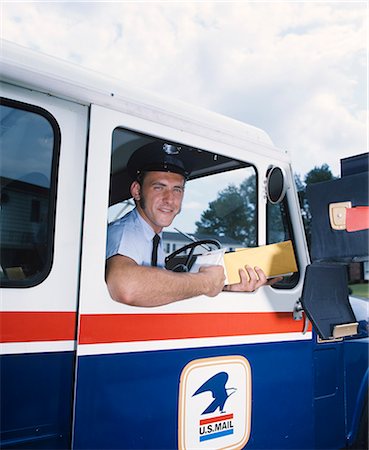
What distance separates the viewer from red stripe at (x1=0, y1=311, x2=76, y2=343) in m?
1.44

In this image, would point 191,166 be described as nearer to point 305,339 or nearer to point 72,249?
point 72,249

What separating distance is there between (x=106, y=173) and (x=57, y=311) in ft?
1.86

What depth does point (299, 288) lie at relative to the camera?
2.32 metres

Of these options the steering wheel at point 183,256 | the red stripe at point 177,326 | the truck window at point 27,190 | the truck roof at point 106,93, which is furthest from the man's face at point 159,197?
the truck window at point 27,190

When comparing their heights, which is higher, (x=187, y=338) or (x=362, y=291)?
(x=362, y=291)

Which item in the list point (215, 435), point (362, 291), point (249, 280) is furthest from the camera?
point (362, 291)

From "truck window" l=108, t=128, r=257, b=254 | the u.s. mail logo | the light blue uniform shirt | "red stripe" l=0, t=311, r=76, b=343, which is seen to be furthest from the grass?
"red stripe" l=0, t=311, r=76, b=343

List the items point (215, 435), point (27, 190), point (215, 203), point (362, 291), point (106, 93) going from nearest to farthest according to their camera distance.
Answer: point (27, 190) → point (106, 93) → point (215, 435) → point (215, 203) → point (362, 291)

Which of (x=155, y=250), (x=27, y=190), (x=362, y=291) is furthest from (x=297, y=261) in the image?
(x=362, y=291)

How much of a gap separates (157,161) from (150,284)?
0.73 m

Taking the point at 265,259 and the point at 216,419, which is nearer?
the point at 216,419

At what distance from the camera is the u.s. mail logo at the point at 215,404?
1832mm

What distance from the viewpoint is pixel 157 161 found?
2.23 meters

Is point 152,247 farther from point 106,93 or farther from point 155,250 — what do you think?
point 106,93
